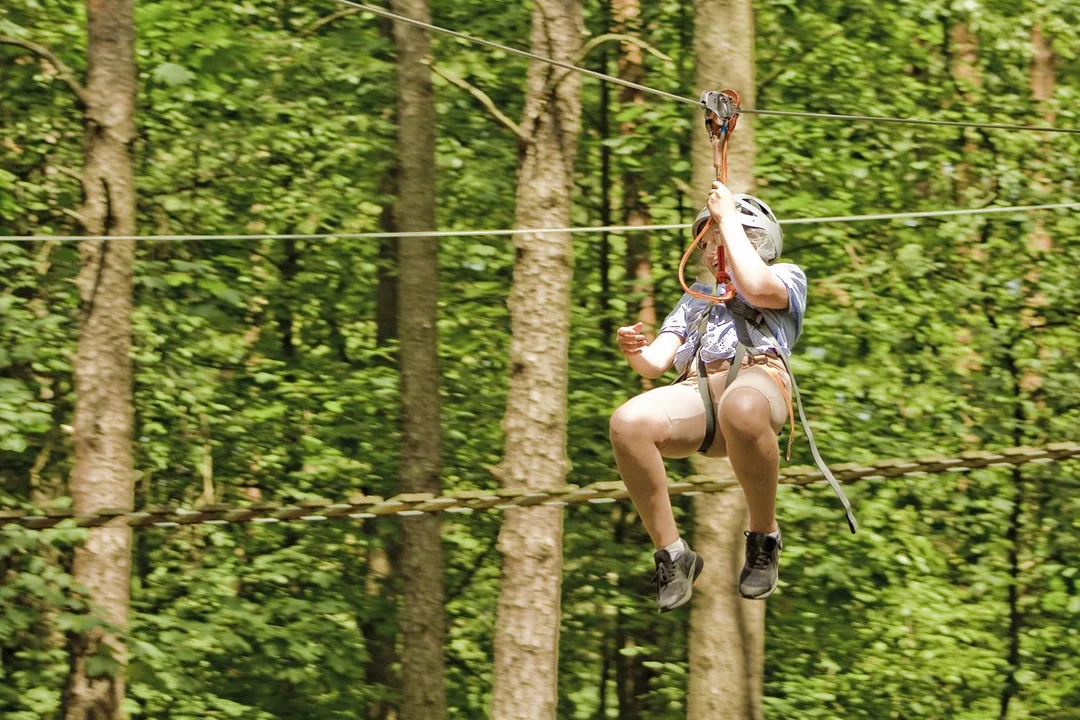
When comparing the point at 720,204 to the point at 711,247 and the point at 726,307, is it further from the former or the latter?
the point at 726,307

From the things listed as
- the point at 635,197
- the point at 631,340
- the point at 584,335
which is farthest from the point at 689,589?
the point at 635,197

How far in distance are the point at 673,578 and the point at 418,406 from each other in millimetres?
5222

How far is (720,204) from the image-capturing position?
4.14 m

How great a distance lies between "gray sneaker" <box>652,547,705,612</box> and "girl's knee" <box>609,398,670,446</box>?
14.8 inches

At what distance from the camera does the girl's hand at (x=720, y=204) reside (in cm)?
413

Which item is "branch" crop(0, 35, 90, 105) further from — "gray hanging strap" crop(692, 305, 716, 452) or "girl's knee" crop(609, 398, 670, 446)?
"girl's knee" crop(609, 398, 670, 446)

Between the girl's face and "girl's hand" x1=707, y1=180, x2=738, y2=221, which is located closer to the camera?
"girl's hand" x1=707, y1=180, x2=738, y2=221

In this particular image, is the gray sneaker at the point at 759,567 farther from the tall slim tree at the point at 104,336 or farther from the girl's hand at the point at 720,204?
the tall slim tree at the point at 104,336

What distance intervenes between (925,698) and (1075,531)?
1.73 meters

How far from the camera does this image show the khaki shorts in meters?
4.16

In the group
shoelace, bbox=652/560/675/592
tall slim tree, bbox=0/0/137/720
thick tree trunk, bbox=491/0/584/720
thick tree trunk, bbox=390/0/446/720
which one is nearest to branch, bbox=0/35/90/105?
tall slim tree, bbox=0/0/137/720

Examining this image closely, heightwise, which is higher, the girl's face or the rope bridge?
the girl's face

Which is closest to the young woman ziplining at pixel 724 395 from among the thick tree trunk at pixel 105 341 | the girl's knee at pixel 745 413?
the girl's knee at pixel 745 413

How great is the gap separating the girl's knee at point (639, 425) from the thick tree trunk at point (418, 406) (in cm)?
526
